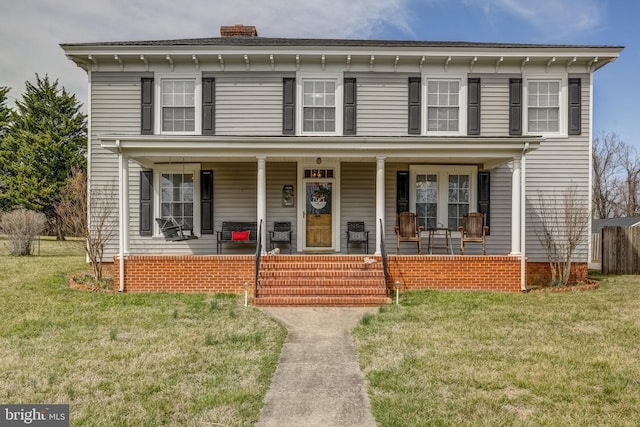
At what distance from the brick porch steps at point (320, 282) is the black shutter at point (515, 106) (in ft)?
17.9

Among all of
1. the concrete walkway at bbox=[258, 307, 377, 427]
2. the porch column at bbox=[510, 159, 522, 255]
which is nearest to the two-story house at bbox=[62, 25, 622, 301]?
the porch column at bbox=[510, 159, 522, 255]

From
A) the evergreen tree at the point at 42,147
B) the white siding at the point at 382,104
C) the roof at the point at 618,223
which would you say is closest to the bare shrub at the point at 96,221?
the white siding at the point at 382,104

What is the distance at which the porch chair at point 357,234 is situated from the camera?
10469 millimetres

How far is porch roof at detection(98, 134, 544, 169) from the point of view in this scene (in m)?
8.86

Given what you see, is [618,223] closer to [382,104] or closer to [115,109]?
[382,104]

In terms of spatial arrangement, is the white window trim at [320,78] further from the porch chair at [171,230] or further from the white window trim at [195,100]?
the porch chair at [171,230]

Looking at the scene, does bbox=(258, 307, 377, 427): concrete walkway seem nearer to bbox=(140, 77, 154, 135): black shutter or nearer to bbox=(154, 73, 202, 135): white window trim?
bbox=(154, 73, 202, 135): white window trim

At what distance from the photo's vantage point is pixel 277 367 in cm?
455

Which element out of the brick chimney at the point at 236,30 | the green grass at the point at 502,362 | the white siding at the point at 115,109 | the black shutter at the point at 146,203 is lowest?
the green grass at the point at 502,362

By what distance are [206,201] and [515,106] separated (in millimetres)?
8457

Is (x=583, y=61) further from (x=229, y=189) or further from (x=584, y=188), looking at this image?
(x=229, y=189)

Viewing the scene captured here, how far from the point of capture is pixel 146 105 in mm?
10711

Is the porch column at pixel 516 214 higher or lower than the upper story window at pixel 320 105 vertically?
lower

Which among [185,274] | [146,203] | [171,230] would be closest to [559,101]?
[185,274]
